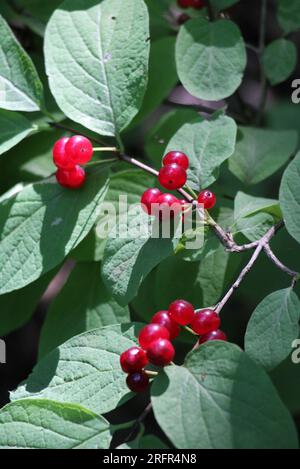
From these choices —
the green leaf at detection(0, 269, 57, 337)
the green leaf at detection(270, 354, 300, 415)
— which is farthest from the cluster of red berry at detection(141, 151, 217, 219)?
the green leaf at detection(270, 354, 300, 415)

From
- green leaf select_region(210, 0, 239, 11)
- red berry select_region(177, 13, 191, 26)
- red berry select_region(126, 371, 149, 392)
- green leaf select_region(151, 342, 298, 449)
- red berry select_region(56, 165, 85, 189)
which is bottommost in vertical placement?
red berry select_region(126, 371, 149, 392)

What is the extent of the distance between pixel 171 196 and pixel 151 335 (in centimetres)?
30

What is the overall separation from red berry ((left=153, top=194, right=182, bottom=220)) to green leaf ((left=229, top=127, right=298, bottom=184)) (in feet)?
1.41

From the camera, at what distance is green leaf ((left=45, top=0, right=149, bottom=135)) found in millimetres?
1510

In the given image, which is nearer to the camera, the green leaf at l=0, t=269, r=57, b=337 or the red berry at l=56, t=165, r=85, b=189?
the red berry at l=56, t=165, r=85, b=189

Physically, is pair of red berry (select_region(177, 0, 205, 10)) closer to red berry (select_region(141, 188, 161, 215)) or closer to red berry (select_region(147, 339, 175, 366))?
red berry (select_region(141, 188, 161, 215))

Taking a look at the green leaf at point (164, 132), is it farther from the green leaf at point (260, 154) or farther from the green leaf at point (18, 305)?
the green leaf at point (18, 305)

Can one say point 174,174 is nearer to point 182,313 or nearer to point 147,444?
point 182,313

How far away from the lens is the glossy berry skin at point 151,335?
1193mm

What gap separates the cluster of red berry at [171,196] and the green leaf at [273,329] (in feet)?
0.81

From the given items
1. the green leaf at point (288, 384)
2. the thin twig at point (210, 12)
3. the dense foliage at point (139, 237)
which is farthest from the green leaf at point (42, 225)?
the green leaf at point (288, 384)

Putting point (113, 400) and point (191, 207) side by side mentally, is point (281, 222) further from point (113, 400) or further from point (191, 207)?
point (113, 400)

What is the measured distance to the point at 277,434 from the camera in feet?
3.57
